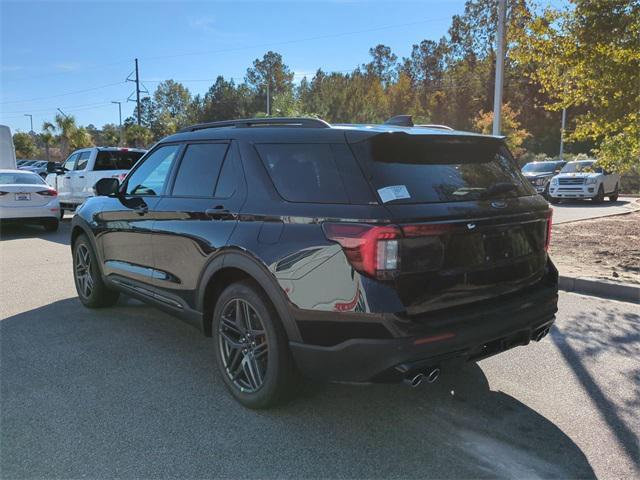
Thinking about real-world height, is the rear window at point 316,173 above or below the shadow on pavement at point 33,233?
above

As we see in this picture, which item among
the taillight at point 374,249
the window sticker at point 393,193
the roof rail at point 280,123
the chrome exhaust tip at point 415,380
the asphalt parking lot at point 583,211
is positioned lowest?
the asphalt parking lot at point 583,211

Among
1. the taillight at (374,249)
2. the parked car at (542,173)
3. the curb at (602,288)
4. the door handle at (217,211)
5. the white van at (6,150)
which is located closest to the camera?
the taillight at (374,249)

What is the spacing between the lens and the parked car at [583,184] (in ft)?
63.4

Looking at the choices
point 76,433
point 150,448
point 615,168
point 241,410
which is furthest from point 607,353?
point 615,168

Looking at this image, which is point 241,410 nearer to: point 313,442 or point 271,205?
point 313,442

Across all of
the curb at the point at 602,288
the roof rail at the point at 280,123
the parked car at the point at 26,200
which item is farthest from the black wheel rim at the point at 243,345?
the parked car at the point at 26,200

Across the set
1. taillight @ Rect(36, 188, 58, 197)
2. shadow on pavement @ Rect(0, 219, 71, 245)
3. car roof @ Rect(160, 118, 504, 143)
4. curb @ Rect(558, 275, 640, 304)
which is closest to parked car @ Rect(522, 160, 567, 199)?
curb @ Rect(558, 275, 640, 304)

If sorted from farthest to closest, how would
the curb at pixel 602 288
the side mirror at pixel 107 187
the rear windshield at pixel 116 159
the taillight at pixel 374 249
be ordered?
the rear windshield at pixel 116 159 → the curb at pixel 602 288 → the side mirror at pixel 107 187 → the taillight at pixel 374 249

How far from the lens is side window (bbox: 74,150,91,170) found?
13216mm

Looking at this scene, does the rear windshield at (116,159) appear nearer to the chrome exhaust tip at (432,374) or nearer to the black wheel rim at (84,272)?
the black wheel rim at (84,272)

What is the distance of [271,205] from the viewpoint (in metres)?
3.19

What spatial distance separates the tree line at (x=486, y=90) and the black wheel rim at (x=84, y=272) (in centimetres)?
772

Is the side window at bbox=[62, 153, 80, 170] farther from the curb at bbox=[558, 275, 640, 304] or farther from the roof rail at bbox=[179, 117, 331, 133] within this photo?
the curb at bbox=[558, 275, 640, 304]

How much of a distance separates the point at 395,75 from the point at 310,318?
89.7 meters
